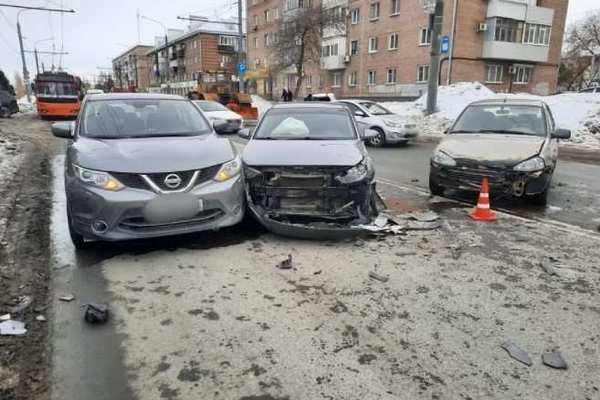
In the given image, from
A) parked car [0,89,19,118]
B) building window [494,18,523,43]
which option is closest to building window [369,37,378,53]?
building window [494,18,523,43]

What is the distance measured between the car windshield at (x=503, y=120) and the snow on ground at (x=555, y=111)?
8.87 m

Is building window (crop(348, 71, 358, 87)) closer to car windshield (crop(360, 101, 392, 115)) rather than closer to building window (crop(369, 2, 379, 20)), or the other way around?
building window (crop(369, 2, 379, 20))

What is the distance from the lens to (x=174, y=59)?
7481cm

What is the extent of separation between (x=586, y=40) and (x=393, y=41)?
1318 inches

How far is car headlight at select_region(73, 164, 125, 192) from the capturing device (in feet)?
14.2

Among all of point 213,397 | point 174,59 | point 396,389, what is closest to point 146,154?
point 213,397

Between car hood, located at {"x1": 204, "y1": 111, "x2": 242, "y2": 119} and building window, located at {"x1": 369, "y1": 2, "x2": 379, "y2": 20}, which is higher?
building window, located at {"x1": 369, "y1": 2, "x2": 379, "y2": 20}

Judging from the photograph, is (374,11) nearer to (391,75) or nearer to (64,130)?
(391,75)

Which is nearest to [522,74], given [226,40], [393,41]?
[393,41]

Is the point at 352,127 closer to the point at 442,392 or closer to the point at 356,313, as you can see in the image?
the point at 356,313

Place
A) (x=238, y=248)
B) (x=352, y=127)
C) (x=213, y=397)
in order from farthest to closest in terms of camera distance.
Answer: (x=352, y=127)
(x=238, y=248)
(x=213, y=397)

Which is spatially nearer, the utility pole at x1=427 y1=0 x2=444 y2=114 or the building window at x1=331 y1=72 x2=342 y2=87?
the utility pole at x1=427 y1=0 x2=444 y2=114

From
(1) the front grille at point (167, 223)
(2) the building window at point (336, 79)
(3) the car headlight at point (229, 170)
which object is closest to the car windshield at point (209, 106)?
(3) the car headlight at point (229, 170)

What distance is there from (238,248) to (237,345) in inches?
77.6
